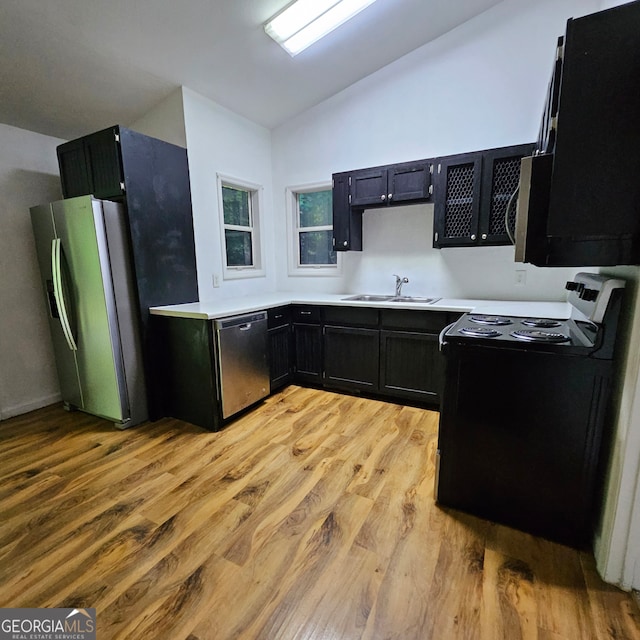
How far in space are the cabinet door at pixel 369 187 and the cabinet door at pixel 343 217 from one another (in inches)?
3.0

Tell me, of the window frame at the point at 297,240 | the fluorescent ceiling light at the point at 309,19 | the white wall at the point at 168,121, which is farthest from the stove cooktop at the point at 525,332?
the white wall at the point at 168,121

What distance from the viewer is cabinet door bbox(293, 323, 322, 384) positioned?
3.21 meters

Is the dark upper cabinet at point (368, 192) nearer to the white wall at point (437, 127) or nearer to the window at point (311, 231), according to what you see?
the white wall at point (437, 127)

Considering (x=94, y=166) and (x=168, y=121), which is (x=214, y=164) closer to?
(x=168, y=121)

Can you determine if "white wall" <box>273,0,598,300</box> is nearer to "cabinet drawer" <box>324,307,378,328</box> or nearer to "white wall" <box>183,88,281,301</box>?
"white wall" <box>183,88,281,301</box>

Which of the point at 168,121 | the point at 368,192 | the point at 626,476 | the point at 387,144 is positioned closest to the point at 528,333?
the point at 626,476

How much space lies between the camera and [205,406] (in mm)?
2520

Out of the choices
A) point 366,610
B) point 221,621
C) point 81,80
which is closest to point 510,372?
point 366,610

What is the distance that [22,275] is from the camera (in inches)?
112

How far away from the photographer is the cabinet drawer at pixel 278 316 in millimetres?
2953

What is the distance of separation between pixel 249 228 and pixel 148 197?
134 cm

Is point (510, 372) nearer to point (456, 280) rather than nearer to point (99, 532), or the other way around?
point (456, 280)

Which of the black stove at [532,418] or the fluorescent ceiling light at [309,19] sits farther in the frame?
the fluorescent ceiling light at [309,19]

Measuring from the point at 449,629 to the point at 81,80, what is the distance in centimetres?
382
